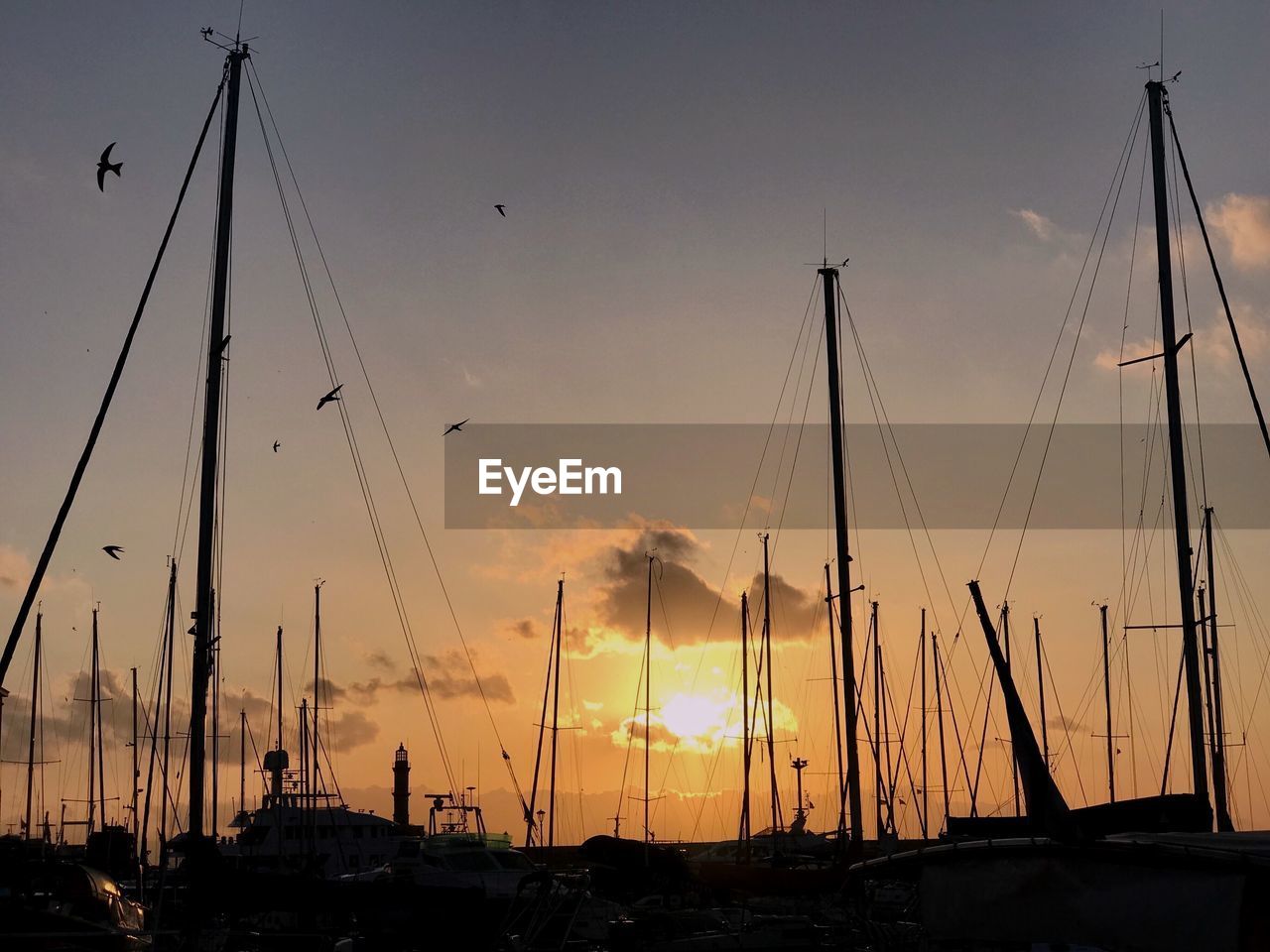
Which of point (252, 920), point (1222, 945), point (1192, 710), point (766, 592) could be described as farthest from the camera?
point (766, 592)

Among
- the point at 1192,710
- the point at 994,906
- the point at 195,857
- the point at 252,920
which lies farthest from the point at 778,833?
the point at 994,906

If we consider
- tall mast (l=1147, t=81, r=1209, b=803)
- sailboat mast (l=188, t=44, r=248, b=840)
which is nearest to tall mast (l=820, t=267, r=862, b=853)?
tall mast (l=1147, t=81, r=1209, b=803)

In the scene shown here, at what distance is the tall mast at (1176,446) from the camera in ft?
99.2

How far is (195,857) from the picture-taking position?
23.1 meters

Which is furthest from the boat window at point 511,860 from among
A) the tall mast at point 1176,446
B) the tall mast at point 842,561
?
the tall mast at point 1176,446

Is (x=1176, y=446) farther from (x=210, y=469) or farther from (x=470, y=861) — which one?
(x=470, y=861)

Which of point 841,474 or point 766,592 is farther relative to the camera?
point 766,592

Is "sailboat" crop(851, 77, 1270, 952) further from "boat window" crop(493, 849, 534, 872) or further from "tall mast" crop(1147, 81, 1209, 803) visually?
"boat window" crop(493, 849, 534, 872)

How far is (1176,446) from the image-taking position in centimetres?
3228

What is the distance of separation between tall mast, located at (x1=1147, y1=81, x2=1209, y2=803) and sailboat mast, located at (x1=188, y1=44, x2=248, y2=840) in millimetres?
19905

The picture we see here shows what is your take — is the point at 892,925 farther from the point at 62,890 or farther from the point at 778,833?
the point at 778,833

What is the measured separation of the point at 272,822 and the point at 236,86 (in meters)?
48.5

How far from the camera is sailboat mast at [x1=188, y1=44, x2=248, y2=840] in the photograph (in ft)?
73.9

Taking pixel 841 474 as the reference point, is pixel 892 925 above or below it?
below
